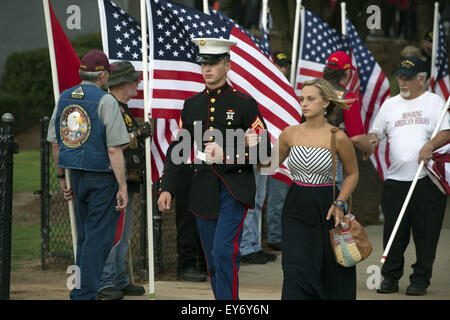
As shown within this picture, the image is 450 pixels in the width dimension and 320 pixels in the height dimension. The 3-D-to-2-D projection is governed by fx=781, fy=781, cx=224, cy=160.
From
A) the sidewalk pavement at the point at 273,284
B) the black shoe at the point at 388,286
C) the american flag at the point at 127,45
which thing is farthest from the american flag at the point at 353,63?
the american flag at the point at 127,45

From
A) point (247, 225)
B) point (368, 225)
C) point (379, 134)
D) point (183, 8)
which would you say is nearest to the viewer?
point (183, 8)

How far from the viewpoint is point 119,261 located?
284 inches

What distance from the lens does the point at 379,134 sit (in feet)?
25.9

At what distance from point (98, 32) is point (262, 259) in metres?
12.8

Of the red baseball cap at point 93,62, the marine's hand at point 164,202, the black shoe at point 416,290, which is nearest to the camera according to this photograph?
the marine's hand at point 164,202

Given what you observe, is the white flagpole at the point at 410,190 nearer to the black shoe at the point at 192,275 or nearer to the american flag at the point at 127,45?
the black shoe at the point at 192,275

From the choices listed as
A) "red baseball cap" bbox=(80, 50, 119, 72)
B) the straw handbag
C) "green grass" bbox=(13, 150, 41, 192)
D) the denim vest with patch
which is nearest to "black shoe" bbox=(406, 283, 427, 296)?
the straw handbag

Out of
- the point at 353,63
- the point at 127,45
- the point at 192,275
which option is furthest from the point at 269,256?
the point at 127,45

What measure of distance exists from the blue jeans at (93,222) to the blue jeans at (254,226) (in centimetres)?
260

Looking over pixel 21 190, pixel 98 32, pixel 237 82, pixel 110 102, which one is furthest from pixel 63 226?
pixel 98 32

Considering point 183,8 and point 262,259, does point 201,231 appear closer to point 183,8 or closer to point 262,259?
point 183,8

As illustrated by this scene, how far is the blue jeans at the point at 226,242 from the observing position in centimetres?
592

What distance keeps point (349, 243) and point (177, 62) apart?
2.59 m

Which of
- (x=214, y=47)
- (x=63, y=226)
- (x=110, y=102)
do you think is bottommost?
(x=63, y=226)
